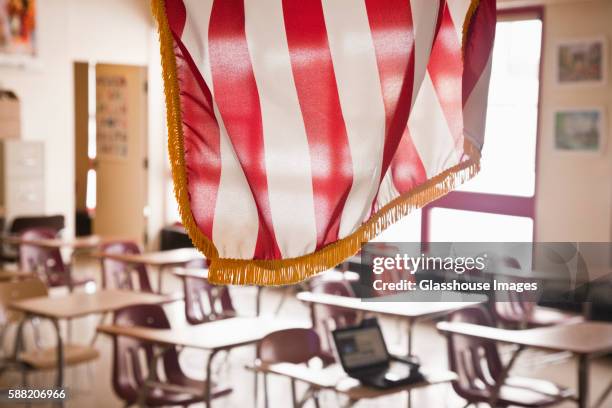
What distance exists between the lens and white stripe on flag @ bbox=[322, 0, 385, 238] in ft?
4.98

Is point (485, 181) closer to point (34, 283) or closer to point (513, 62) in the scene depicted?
point (513, 62)

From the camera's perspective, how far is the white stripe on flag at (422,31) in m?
1.54

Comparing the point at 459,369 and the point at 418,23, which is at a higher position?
the point at 418,23

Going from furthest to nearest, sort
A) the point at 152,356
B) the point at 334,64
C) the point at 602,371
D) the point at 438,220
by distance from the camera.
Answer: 1. the point at 438,220
2. the point at 602,371
3. the point at 152,356
4. the point at 334,64

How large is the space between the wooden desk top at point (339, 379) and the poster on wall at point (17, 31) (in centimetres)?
685

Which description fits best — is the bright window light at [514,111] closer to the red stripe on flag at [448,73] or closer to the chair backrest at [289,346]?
the chair backrest at [289,346]

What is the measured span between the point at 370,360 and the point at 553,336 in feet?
4.33

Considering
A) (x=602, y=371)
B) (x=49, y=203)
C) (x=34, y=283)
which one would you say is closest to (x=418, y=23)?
(x=34, y=283)

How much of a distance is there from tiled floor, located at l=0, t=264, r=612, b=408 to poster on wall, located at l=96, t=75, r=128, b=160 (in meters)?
4.05

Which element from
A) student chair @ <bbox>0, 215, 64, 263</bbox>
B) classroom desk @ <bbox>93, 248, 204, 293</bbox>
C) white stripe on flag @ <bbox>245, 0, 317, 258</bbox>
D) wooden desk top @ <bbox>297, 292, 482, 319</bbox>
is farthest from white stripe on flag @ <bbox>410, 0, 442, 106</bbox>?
student chair @ <bbox>0, 215, 64, 263</bbox>

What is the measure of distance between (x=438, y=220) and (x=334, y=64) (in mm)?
8305

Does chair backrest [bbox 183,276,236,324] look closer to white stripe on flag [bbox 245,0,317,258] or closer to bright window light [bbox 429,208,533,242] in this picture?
bright window light [bbox 429,208,533,242]

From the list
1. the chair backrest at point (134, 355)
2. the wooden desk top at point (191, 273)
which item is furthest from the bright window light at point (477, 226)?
the chair backrest at point (134, 355)

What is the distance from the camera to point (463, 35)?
63.8 inches
